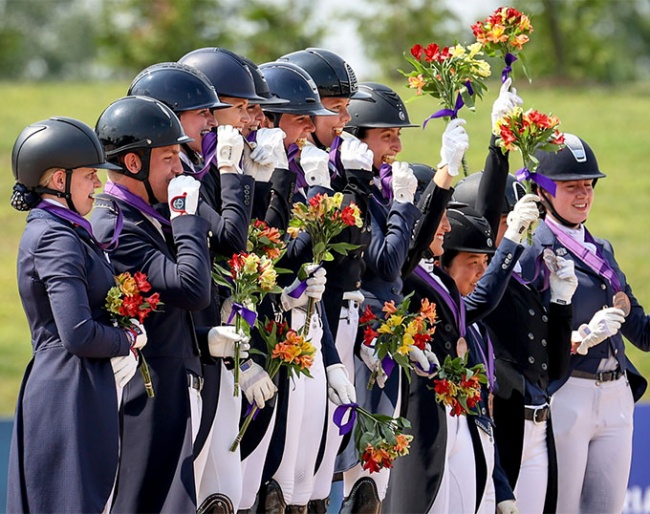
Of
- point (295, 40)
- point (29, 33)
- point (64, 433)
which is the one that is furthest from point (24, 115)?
point (29, 33)

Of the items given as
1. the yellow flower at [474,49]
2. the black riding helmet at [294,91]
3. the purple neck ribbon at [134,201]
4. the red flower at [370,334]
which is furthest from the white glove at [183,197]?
the yellow flower at [474,49]

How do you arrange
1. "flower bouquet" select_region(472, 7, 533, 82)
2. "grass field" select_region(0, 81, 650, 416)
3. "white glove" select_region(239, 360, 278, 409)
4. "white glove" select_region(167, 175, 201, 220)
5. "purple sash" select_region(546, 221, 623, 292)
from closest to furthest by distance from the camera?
"white glove" select_region(167, 175, 201, 220), "white glove" select_region(239, 360, 278, 409), "flower bouquet" select_region(472, 7, 533, 82), "purple sash" select_region(546, 221, 623, 292), "grass field" select_region(0, 81, 650, 416)

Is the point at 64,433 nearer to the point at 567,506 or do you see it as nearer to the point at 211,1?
the point at 567,506

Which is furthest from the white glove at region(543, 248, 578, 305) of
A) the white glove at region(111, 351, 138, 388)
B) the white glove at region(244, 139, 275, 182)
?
the white glove at region(111, 351, 138, 388)

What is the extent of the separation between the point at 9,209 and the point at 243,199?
617 inches

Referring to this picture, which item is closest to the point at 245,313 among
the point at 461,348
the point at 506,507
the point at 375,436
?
the point at 375,436

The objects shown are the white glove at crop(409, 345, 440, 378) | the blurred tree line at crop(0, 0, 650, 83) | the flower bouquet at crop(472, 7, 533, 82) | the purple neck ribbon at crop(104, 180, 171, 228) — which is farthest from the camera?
the blurred tree line at crop(0, 0, 650, 83)

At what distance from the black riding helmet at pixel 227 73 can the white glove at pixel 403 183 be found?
76cm

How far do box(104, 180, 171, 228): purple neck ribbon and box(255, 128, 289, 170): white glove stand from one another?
64 cm

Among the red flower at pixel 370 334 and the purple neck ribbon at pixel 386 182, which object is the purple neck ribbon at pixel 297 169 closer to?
the purple neck ribbon at pixel 386 182

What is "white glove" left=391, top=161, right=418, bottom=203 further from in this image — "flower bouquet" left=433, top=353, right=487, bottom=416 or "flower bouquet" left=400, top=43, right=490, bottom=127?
"flower bouquet" left=433, top=353, right=487, bottom=416

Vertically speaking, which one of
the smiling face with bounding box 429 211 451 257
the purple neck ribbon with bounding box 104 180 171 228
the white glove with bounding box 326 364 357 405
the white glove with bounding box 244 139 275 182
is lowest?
the white glove with bounding box 326 364 357 405

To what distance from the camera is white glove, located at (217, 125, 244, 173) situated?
604 cm

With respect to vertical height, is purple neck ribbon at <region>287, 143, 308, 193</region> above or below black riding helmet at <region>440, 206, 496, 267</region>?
above
